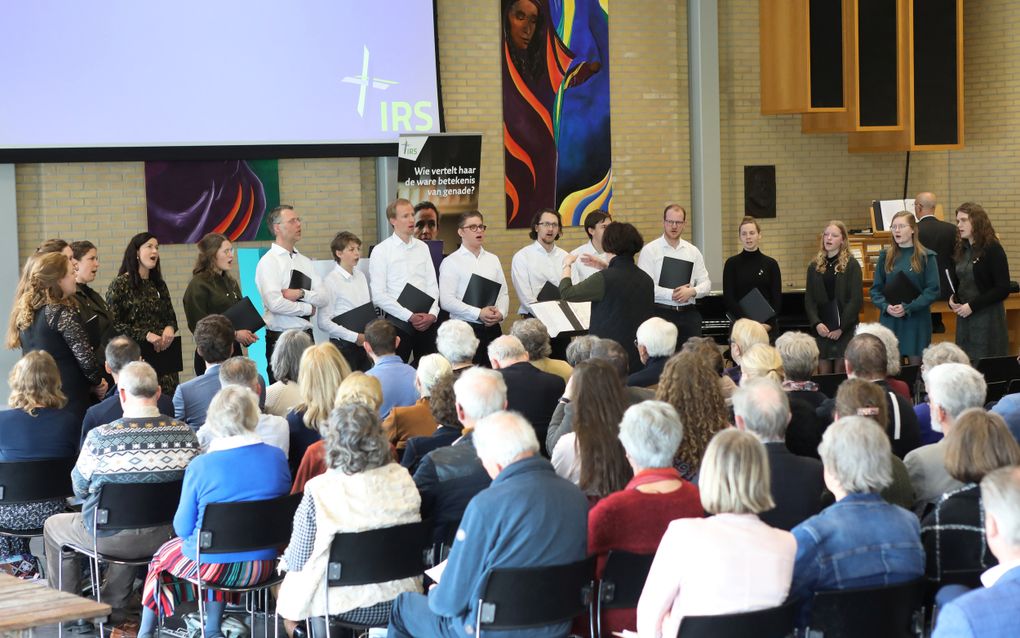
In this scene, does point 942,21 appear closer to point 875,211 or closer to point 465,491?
point 875,211

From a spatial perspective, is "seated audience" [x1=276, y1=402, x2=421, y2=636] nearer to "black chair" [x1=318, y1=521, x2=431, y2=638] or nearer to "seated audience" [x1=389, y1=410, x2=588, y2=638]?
"black chair" [x1=318, y1=521, x2=431, y2=638]

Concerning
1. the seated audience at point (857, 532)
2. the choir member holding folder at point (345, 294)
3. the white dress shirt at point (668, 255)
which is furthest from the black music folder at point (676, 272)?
the seated audience at point (857, 532)

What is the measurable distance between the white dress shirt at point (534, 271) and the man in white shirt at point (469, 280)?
1.16ft

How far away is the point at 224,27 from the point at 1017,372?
6724mm

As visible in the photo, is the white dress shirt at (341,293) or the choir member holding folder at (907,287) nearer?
the white dress shirt at (341,293)

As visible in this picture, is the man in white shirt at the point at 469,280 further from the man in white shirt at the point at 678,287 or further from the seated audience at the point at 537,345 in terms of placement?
the seated audience at the point at 537,345

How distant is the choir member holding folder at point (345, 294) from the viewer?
905 centimetres

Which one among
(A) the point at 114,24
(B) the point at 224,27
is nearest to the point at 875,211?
(B) the point at 224,27

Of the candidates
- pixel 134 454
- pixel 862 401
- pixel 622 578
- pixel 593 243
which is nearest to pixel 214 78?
pixel 593 243

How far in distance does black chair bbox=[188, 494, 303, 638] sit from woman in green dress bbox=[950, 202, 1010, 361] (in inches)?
268

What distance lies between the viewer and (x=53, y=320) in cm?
708

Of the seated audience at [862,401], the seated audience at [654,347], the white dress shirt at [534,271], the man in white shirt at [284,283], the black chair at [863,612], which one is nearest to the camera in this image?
the black chair at [863,612]

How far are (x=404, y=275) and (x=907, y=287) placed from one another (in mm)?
3884

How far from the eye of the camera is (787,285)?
13.3 m
